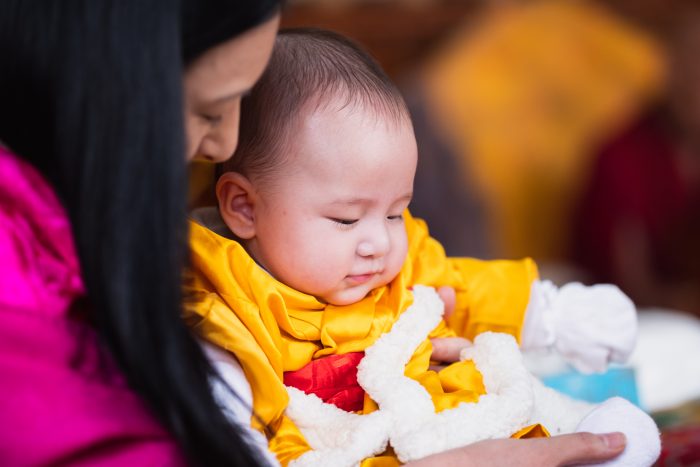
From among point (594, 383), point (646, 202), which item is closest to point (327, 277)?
point (594, 383)

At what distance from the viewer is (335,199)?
952mm

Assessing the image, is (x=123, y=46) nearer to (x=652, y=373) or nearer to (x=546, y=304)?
(x=546, y=304)

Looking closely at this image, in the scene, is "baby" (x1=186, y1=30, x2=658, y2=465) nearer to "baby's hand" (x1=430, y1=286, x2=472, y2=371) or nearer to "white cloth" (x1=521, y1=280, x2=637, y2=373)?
"baby's hand" (x1=430, y1=286, x2=472, y2=371)

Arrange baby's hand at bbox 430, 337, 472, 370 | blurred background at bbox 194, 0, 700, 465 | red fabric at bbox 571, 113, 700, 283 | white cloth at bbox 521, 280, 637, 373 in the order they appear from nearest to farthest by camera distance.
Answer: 1. baby's hand at bbox 430, 337, 472, 370
2. white cloth at bbox 521, 280, 637, 373
3. blurred background at bbox 194, 0, 700, 465
4. red fabric at bbox 571, 113, 700, 283

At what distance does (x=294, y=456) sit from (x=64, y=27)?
1.59 ft

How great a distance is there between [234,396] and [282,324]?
0.11 meters

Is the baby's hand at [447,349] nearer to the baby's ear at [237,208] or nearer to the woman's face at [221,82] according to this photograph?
the baby's ear at [237,208]

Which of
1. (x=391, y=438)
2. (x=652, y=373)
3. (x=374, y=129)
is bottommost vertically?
(x=652, y=373)

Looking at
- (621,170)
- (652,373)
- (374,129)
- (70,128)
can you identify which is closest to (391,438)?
(374,129)

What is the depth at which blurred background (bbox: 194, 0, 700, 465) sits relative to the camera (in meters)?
2.65

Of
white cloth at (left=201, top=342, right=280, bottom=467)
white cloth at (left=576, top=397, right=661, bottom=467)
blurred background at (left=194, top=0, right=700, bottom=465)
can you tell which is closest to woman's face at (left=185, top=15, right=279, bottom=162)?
white cloth at (left=201, top=342, right=280, bottom=467)

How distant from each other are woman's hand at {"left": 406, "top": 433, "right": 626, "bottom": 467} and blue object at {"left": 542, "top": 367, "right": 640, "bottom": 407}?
1.24ft

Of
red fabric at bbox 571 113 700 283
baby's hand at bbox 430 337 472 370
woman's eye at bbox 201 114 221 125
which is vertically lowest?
red fabric at bbox 571 113 700 283

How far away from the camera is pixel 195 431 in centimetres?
79
